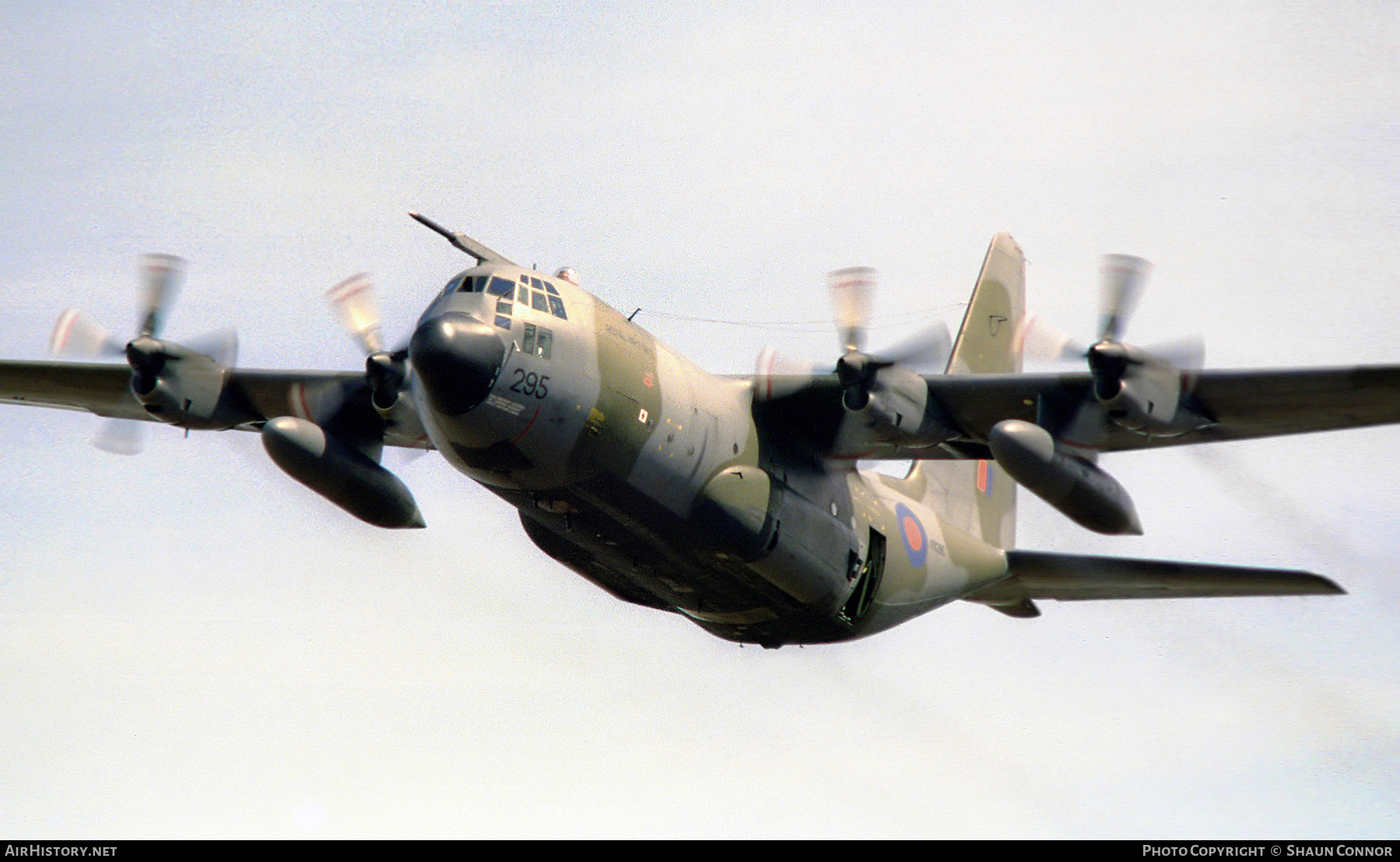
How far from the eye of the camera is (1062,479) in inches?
719

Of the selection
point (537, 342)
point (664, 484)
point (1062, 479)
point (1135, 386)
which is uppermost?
point (1135, 386)

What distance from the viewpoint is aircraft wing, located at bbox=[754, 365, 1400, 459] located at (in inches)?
720

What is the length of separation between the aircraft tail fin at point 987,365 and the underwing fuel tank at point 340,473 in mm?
8162

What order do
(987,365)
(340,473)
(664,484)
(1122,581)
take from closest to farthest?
(664,484) → (340,473) → (1122,581) → (987,365)

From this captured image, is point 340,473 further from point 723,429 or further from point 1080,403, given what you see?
point 1080,403

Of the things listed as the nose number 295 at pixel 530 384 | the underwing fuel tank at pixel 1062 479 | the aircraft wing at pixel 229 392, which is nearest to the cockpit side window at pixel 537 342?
the nose number 295 at pixel 530 384

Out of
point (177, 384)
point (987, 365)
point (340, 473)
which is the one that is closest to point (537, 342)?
point (340, 473)

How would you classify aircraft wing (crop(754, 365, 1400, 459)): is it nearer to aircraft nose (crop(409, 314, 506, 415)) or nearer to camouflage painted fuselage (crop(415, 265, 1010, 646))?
camouflage painted fuselage (crop(415, 265, 1010, 646))

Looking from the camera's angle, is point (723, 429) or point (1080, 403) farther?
point (723, 429)

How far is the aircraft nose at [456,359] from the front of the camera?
16.9m

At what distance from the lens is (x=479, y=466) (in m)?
18.1

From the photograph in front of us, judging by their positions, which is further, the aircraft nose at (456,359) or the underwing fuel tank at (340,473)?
the underwing fuel tank at (340,473)

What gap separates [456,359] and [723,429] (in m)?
4.16

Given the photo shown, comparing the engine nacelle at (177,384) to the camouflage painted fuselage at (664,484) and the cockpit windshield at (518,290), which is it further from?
the cockpit windshield at (518,290)
